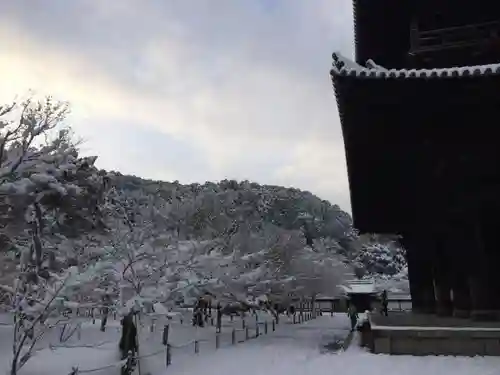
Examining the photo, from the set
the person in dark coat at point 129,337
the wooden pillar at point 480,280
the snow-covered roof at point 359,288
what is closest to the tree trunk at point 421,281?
the wooden pillar at point 480,280

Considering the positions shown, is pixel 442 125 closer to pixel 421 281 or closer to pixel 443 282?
pixel 443 282

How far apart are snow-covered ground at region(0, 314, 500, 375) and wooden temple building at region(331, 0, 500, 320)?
1029mm

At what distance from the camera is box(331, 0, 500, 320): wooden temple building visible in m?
7.20

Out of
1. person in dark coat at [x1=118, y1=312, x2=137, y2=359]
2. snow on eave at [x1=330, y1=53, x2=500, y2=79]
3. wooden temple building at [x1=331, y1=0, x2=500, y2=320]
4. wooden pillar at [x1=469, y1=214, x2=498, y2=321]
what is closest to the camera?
snow on eave at [x1=330, y1=53, x2=500, y2=79]

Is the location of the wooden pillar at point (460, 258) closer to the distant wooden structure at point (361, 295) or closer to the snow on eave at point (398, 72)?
the snow on eave at point (398, 72)

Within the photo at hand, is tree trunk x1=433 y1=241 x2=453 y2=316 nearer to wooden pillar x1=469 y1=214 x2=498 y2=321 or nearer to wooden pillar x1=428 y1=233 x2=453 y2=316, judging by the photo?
wooden pillar x1=428 y1=233 x2=453 y2=316

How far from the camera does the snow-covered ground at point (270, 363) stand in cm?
831

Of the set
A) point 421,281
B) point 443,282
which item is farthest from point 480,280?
point 421,281

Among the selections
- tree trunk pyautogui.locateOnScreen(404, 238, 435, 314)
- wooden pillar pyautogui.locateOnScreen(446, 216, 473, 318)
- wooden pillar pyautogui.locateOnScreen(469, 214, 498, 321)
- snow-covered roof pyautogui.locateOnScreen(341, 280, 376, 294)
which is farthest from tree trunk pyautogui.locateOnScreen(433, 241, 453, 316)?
snow-covered roof pyautogui.locateOnScreen(341, 280, 376, 294)

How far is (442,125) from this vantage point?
8023 millimetres

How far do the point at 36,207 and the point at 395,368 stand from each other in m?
13.2

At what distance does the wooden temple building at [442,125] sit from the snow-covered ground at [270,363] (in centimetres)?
103

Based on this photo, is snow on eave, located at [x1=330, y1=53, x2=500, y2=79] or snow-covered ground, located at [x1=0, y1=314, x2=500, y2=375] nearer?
snow on eave, located at [x1=330, y1=53, x2=500, y2=79]

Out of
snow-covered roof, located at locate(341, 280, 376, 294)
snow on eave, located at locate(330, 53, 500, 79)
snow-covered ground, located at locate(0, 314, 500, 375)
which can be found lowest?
snow-covered ground, located at locate(0, 314, 500, 375)
